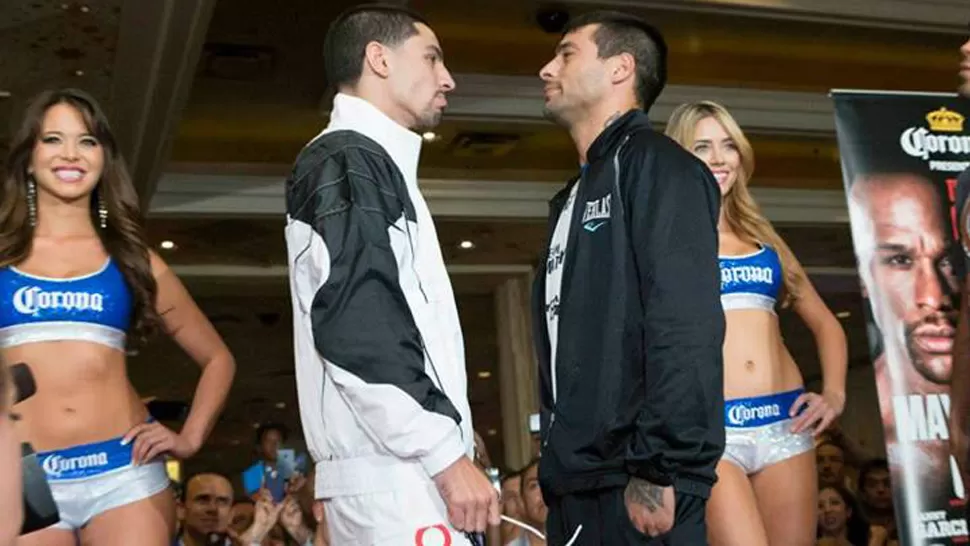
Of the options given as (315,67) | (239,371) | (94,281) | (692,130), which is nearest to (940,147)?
(692,130)

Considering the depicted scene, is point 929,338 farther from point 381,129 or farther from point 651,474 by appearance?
point 381,129

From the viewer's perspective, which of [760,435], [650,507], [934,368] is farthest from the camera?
[934,368]

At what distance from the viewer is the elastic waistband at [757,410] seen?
321cm

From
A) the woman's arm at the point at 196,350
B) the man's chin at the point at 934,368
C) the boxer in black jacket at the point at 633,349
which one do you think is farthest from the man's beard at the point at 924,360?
the woman's arm at the point at 196,350

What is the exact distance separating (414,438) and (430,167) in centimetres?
751

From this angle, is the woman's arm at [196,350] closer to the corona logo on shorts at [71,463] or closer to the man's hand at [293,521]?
the corona logo on shorts at [71,463]

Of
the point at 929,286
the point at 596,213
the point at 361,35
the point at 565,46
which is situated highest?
the point at 565,46

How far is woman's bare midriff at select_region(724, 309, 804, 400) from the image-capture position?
326 cm

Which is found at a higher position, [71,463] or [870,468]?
[71,463]

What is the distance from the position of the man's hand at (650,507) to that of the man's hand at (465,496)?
0.28 metres

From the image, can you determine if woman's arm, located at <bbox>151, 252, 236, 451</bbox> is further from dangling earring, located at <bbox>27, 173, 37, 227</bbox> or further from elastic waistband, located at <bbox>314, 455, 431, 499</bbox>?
elastic waistband, located at <bbox>314, 455, 431, 499</bbox>

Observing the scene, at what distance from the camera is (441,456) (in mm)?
1842

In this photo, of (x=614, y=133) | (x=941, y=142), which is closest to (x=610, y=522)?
(x=614, y=133)

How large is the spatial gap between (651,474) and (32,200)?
158 centimetres
